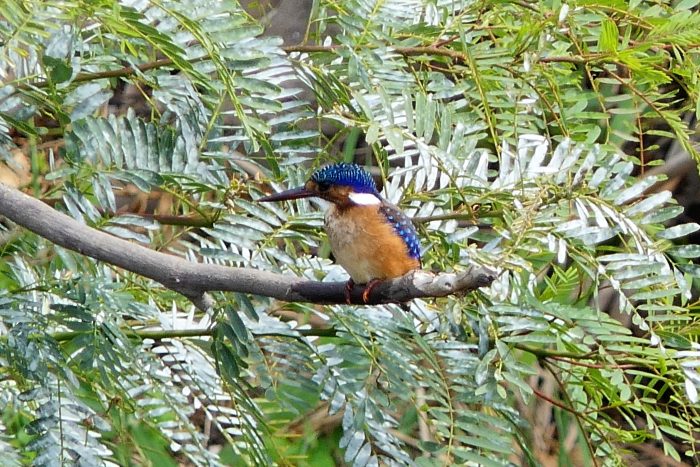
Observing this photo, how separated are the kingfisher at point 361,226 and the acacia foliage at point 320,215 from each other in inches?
1.3

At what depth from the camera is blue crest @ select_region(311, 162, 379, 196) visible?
1538mm

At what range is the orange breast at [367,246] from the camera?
1440 mm

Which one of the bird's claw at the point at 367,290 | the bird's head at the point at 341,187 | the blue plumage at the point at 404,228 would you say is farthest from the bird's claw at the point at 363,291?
the bird's head at the point at 341,187

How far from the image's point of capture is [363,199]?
61.6 inches

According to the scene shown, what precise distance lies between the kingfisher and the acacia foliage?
0.03 m

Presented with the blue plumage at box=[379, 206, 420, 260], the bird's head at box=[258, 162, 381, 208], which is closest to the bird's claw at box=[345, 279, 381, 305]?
the blue plumage at box=[379, 206, 420, 260]

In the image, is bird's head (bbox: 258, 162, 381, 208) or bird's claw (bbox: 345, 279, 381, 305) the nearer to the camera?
bird's claw (bbox: 345, 279, 381, 305)

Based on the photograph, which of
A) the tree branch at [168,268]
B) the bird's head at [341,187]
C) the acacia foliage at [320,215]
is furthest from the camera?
the bird's head at [341,187]

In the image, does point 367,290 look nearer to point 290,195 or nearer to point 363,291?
point 363,291

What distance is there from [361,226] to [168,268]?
1.32ft

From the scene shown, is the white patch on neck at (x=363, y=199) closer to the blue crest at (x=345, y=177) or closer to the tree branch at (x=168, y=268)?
the blue crest at (x=345, y=177)

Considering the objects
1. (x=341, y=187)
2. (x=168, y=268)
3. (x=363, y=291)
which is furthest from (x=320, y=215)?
(x=168, y=268)

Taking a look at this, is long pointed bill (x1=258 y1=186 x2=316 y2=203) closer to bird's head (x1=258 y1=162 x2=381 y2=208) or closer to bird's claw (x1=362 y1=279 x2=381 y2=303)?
bird's head (x1=258 y1=162 x2=381 y2=208)

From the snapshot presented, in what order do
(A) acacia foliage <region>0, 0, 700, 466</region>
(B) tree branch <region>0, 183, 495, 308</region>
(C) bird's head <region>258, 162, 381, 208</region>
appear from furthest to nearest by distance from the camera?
(C) bird's head <region>258, 162, 381, 208</region>, (A) acacia foliage <region>0, 0, 700, 466</region>, (B) tree branch <region>0, 183, 495, 308</region>
